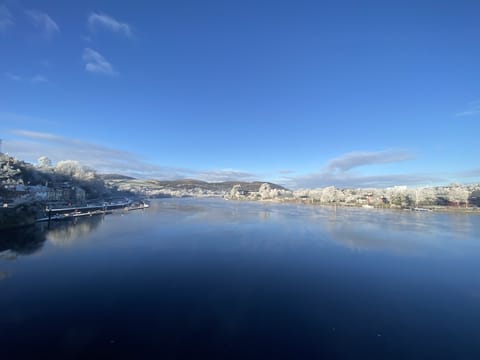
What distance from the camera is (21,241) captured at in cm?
1209

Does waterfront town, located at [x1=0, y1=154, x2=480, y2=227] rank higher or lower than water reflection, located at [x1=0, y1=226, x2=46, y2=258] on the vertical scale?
higher

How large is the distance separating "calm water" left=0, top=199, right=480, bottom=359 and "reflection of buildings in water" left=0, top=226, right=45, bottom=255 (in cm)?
8

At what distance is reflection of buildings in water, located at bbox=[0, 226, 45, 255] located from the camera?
33.9 ft

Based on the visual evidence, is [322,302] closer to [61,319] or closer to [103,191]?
[61,319]

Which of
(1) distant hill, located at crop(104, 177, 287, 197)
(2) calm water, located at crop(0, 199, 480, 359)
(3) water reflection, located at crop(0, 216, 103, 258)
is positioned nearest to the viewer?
(2) calm water, located at crop(0, 199, 480, 359)

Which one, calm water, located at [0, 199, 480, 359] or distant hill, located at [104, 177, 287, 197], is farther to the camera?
distant hill, located at [104, 177, 287, 197]

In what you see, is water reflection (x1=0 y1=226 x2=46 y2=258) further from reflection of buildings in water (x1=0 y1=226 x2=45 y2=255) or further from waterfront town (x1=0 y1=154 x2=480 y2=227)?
waterfront town (x1=0 y1=154 x2=480 y2=227)

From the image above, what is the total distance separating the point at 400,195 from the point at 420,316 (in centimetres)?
4273

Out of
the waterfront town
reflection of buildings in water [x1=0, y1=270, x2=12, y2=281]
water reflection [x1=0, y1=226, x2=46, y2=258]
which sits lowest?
reflection of buildings in water [x1=0, y1=270, x2=12, y2=281]

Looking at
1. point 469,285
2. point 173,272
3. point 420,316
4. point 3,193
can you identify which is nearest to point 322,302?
point 420,316

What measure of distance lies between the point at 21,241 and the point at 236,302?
12.0 metres

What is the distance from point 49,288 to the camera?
6504 mm

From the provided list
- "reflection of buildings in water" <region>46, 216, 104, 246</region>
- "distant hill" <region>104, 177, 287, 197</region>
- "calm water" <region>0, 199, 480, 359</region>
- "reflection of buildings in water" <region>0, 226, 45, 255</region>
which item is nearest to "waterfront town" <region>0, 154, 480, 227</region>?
"reflection of buildings in water" <region>0, 226, 45, 255</region>

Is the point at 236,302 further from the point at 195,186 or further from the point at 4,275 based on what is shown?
the point at 195,186
